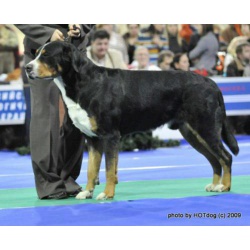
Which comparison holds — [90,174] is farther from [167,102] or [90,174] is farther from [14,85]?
[14,85]

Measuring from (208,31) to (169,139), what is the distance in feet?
8.87

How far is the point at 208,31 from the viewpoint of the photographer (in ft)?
41.2

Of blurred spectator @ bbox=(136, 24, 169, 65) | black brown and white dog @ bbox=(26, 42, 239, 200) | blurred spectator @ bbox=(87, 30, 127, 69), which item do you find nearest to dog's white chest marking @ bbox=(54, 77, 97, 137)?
black brown and white dog @ bbox=(26, 42, 239, 200)

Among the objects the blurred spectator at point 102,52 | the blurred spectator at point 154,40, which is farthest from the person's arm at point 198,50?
the blurred spectator at point 102,52

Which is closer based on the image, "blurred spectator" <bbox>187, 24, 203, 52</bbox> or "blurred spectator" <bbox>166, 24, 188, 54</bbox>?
"blurred spectator" <bbox>166, 24, 188, 54</bbox>

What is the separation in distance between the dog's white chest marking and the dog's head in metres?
0.17

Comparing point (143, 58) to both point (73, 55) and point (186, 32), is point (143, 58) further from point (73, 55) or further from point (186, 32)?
point (73, 55)

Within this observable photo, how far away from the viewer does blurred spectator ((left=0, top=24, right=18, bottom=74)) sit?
1123 cm

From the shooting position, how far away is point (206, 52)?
12.7 metres

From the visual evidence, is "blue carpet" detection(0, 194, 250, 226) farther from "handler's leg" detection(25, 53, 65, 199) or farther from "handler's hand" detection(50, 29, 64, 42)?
"handler's hand" detection(50, 29, 64, 42)

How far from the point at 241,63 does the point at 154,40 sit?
1.98 m

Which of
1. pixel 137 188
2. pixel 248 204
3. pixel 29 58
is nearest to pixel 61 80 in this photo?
pixel 29 58

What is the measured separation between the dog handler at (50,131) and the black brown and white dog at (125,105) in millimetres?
336

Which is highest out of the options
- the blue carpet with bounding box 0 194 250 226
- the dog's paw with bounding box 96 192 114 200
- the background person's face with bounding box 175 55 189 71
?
the background person's face with bounding box 175 55 189 71
